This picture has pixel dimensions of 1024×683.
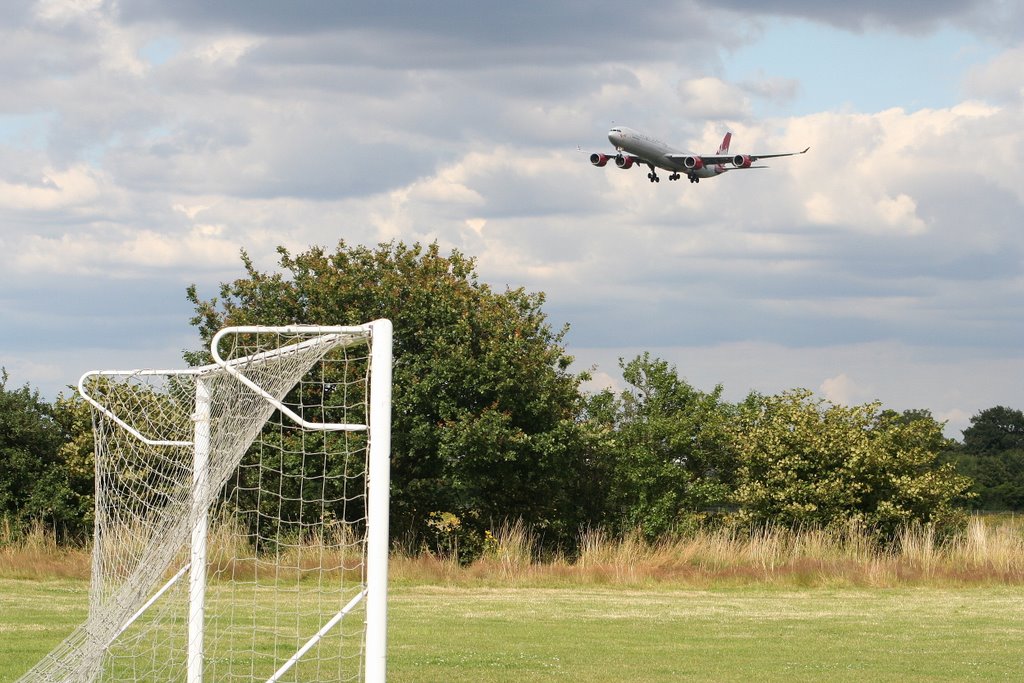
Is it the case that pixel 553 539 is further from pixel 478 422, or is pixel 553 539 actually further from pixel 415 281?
pixel 415 281

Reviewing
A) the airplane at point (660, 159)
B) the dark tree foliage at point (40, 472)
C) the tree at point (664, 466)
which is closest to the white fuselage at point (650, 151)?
the airplane at point (660, 159)

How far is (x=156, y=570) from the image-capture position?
8.96 m

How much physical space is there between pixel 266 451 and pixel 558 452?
17.9 feet

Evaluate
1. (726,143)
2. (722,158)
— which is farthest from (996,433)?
(722,158)

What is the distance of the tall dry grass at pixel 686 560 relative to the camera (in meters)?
21.3

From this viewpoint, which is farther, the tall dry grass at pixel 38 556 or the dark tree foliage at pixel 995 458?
the dark tree foliage at pixel 995 458

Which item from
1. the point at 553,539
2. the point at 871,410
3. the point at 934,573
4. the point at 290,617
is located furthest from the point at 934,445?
the point at 290,617

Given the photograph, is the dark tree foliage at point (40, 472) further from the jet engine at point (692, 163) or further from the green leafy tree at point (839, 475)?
the jet engine at point (692, 163)

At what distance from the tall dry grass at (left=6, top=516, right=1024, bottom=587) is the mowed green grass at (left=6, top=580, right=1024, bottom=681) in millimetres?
694

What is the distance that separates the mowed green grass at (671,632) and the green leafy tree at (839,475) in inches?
166

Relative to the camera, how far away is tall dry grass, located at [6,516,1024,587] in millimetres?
21266

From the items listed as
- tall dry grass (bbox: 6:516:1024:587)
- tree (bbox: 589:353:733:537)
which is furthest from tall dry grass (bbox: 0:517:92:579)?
tree (bbox: 589:353:733:537)

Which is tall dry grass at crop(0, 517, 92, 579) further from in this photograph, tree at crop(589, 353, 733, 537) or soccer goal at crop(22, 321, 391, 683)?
tree at crop(589, 353, 733, 537)

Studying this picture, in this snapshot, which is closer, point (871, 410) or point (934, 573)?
point (934, 573)
